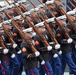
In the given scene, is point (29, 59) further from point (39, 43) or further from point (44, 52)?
point (44, 52)

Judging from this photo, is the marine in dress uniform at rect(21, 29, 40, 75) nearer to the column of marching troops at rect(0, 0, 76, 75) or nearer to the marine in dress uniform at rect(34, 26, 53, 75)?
the column of marching troops at rect(0, 0, 76, 75)

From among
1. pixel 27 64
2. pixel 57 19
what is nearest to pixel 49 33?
pixel 57 19

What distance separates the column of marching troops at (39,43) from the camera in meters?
10.2

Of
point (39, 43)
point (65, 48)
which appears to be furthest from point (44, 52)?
point (65, 48)

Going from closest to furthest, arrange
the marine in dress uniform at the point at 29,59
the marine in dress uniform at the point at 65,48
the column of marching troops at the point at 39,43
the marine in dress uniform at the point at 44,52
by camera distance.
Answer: the marine in dress uniform at the point at 29,59 → the column of marching troops at the point at 39,43 → the marine in dress uniform at the point at 44,52 → the marine in dress uniform at the point at 65,48

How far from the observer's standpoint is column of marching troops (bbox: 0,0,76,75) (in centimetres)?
1020

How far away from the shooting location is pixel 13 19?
11852 millimetres

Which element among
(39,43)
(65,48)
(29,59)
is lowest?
(65,48)

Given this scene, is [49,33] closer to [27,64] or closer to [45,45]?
[45,45]

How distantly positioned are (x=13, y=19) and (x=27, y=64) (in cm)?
208

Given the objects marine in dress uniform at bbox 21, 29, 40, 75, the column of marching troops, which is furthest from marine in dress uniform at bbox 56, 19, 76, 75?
marine in dress uniform at bbox 21, 29, 40, 75

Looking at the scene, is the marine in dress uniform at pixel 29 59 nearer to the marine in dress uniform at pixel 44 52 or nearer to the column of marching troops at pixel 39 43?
the column of marching troops at pixel 39 43

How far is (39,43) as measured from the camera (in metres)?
10.5

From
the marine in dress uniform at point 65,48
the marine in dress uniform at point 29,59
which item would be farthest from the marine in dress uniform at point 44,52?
the marine in dress uniform at point 65,48
